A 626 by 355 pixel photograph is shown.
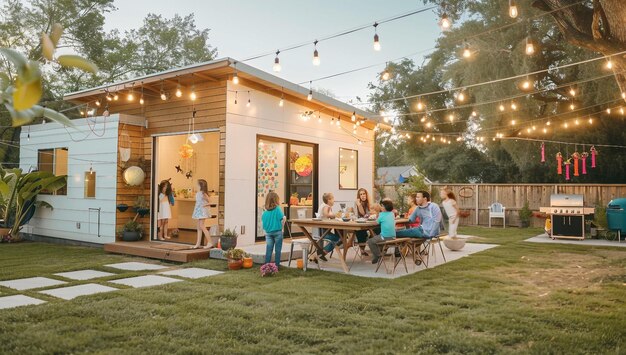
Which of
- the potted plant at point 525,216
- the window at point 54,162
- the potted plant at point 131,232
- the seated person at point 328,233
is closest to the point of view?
the seated person at point 328,233

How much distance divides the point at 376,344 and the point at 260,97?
7147mm

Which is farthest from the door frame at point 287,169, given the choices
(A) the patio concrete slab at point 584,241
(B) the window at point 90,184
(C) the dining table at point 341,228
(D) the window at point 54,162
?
(A) the patio concrete slab at point 584,241

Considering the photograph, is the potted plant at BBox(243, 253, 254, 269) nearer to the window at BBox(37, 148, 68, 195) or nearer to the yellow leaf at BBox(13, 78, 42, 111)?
the window at BBox(37, 148, 68, 195)

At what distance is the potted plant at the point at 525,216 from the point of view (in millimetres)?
16266

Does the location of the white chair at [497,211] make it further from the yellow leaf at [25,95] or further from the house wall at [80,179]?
the yellow leaf at [25,95]

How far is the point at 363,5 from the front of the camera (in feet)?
44.1

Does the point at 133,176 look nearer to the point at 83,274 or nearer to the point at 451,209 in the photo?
the point at 83,274

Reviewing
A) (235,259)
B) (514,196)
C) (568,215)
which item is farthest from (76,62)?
(514,196)

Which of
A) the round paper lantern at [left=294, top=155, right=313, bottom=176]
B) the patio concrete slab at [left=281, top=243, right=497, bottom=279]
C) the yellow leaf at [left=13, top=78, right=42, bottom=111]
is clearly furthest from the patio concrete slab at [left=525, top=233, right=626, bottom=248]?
the yellow leaf at [left=13, top=78, right=42, bottom=111]

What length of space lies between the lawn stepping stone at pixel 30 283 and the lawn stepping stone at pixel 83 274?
278 millimetres

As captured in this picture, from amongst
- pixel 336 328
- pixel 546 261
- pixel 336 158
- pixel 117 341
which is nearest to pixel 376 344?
pixel 336 328

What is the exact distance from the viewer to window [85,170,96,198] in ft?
34.6

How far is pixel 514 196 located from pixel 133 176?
45.4 ft

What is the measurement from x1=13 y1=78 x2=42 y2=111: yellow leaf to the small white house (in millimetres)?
7889
